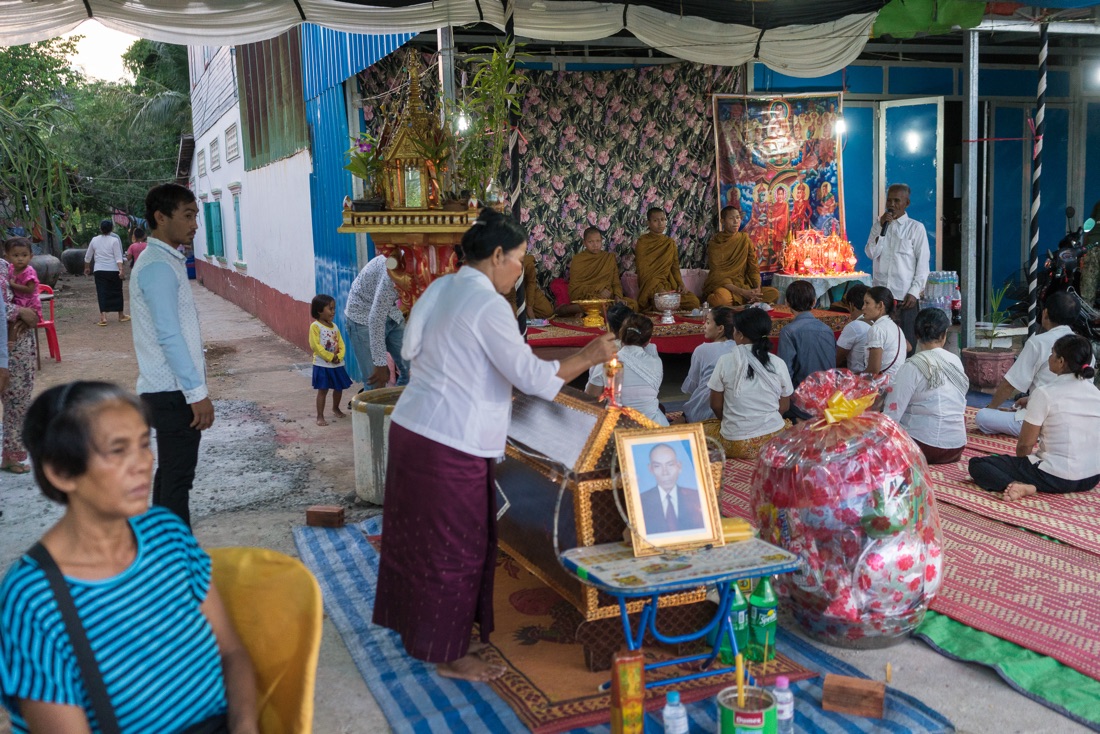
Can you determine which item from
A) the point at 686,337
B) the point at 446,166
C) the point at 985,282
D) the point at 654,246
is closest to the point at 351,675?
the point at 446,166

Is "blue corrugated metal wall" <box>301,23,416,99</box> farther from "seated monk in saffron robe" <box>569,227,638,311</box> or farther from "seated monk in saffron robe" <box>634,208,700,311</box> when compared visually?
"seated monk in saffron robe" <box>634,208,700,311</box>

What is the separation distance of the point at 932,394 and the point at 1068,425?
32.8 inches

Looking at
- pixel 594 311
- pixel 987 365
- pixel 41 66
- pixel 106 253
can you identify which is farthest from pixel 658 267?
pixel 41 66

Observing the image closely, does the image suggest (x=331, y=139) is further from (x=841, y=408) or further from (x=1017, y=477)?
(x=841, y=408)

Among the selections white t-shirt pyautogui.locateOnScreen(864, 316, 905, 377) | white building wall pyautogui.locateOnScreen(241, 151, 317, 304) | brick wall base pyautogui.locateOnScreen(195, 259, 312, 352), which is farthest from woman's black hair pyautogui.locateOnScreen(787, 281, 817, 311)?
brick wall base pyautogui.locateOnScreen(195, 259, 312, 352)

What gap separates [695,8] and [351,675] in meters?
6.47

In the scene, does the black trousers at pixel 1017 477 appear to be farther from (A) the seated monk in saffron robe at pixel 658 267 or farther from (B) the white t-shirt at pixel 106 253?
(B) the white t-shirt at pixel 106 253

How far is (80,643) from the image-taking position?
1.75 meters

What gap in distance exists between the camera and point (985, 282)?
12.3 m

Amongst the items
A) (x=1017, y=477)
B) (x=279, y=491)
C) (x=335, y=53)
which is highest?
(x=335, y=53)

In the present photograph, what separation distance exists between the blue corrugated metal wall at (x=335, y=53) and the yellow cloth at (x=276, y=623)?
5.61 m

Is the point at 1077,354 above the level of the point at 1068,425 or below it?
above

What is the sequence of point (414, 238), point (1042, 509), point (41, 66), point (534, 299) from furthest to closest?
point (41, 66) → point (534, 299) → point (414, 238) → point (1042, 509)

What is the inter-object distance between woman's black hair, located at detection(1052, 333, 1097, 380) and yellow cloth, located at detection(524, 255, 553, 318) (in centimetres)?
574
